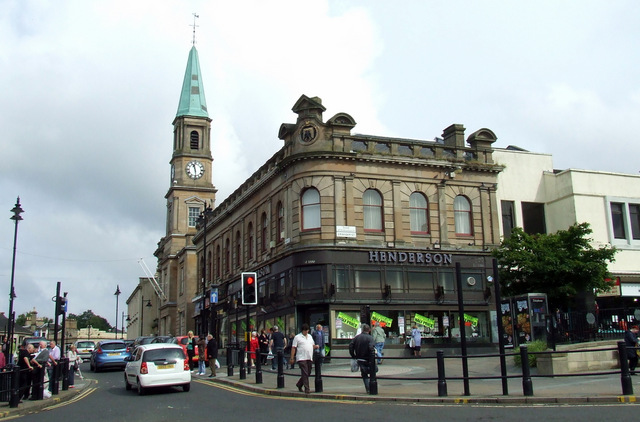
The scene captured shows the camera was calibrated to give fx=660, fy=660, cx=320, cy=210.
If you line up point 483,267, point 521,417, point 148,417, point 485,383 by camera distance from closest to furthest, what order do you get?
point 521,417, point 148,417, point 485,383, point 483,267

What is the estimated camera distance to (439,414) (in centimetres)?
1236

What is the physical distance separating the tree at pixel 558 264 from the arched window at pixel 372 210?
653 cm

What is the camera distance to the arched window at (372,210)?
3472cm

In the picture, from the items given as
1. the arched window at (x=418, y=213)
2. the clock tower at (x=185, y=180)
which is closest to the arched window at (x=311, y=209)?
the arched window at (x=418, y=213)

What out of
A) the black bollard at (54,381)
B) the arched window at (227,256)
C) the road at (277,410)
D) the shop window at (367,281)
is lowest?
the road at (277,410)

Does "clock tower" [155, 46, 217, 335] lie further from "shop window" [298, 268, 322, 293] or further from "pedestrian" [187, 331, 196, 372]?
"pedestrian" [187, 331, 196, 372]

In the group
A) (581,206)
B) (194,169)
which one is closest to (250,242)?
(581,206)

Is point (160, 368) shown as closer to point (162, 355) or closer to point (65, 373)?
point (162, 355)

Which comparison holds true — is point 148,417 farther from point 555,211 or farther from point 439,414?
point 555,211

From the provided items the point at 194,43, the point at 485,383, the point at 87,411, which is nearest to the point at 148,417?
the point at 87,411

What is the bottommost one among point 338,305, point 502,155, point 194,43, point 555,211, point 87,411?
point 87,411

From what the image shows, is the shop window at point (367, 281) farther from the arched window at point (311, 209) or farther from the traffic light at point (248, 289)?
the traffic light at point (248, 289)

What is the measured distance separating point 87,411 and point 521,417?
9.56m

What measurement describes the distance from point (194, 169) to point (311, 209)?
50.7m
